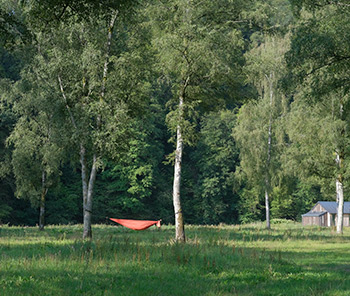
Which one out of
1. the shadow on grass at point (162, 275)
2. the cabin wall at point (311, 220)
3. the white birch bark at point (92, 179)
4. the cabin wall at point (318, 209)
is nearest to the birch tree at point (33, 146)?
the white birch bark at point (92, 179)

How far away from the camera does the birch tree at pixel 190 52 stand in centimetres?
1653

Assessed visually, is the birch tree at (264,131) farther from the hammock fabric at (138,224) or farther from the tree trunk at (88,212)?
the tree trunk at (88,212)

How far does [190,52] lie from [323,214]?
45421mm

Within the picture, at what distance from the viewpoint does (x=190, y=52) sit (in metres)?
16.6

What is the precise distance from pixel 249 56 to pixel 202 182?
128 ft

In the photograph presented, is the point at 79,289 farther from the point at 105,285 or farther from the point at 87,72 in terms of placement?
the point at 87,72

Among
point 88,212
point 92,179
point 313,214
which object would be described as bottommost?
A: point 313,214

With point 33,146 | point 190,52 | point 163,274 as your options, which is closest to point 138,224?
point 33,146

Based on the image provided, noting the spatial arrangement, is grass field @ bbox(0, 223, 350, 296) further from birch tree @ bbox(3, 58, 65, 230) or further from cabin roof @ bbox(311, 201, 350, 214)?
cabin roof @ bbox(311, 201, 350, 214)

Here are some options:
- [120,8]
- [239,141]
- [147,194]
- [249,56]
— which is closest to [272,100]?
[239,141]

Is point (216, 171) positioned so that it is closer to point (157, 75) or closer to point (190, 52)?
point (157, 75)

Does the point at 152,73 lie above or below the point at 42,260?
above

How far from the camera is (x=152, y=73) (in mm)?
18547

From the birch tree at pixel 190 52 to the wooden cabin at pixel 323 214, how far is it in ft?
141
